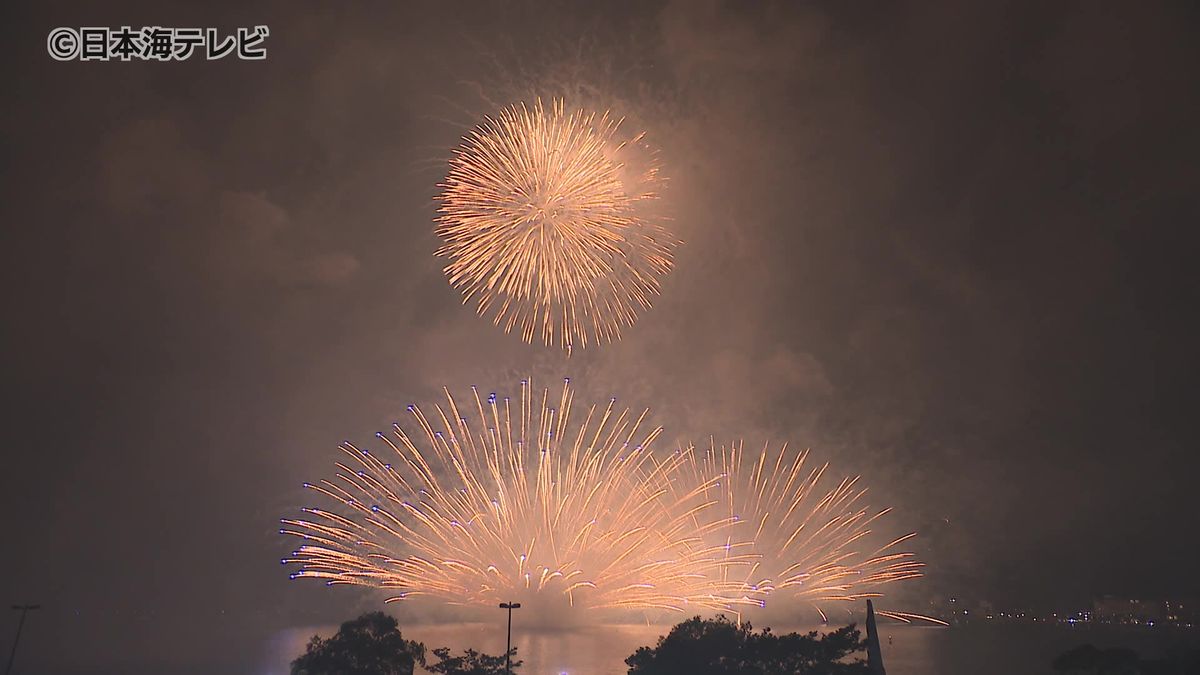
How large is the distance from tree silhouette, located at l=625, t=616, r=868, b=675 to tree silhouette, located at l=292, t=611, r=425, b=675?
1203 centimetres

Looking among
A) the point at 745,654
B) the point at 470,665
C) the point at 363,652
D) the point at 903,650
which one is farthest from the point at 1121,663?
the point at 903,650

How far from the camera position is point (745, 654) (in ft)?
118

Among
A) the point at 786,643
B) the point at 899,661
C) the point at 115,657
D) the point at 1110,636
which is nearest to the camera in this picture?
the point at 786,643

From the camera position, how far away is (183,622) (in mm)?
190500

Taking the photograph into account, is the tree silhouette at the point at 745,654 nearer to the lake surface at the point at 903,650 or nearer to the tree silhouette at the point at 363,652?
the tree silhouette at the point at 363,652

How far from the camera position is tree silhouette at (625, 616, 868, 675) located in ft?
115

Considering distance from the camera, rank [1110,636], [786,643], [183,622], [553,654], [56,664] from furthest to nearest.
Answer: [183,622] < [1110,636] < [553,654] < [56,664] < [786,643]

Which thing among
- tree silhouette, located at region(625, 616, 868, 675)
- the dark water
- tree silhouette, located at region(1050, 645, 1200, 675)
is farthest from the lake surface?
tree silhouette, located at region(625, 616, 868, 675)

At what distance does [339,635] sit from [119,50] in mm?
28031

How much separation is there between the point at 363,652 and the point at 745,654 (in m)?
19.3

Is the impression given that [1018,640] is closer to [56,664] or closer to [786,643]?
[786,643]

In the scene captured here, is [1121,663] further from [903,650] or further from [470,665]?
[903,650]

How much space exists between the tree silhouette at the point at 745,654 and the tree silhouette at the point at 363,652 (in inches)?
474

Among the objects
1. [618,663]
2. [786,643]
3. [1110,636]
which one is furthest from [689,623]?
[1110,636]
